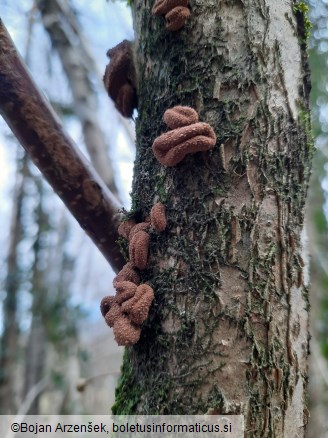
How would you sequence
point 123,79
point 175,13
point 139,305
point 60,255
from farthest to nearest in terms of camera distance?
1. point 60,255
2. point 123,79
3. point 175,13
4. point 139,305

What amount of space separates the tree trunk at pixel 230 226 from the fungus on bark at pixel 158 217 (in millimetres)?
22

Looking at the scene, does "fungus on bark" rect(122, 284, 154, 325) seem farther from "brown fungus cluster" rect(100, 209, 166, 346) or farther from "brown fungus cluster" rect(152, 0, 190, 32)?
"brown fungus cluster" rect(152, 0, 190, 32)

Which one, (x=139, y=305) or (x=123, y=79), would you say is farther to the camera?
(x=123, y=79)

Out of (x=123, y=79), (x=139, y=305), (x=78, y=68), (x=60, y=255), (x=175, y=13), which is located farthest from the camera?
(x=60, y=255)

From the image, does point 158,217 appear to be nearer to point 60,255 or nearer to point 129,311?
point 129,311

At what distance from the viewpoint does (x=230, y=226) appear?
95 centimetres

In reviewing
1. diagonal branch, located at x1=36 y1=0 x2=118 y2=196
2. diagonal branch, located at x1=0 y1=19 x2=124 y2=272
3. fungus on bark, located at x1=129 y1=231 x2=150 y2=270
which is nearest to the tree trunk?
fungus on bark, located at x1=129 y1=231 x2=150 y2=270

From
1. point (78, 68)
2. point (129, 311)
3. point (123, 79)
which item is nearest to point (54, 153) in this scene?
point (123, 79)

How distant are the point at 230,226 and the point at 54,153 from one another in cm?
59

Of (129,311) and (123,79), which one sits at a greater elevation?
(123,79)

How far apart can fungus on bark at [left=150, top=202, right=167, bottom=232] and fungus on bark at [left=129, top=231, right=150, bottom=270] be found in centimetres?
4

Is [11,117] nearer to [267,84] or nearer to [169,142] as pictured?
[169,142]

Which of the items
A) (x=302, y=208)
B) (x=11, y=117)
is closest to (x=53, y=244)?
(x=11, y=117)

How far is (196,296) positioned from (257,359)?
6.5 inches
